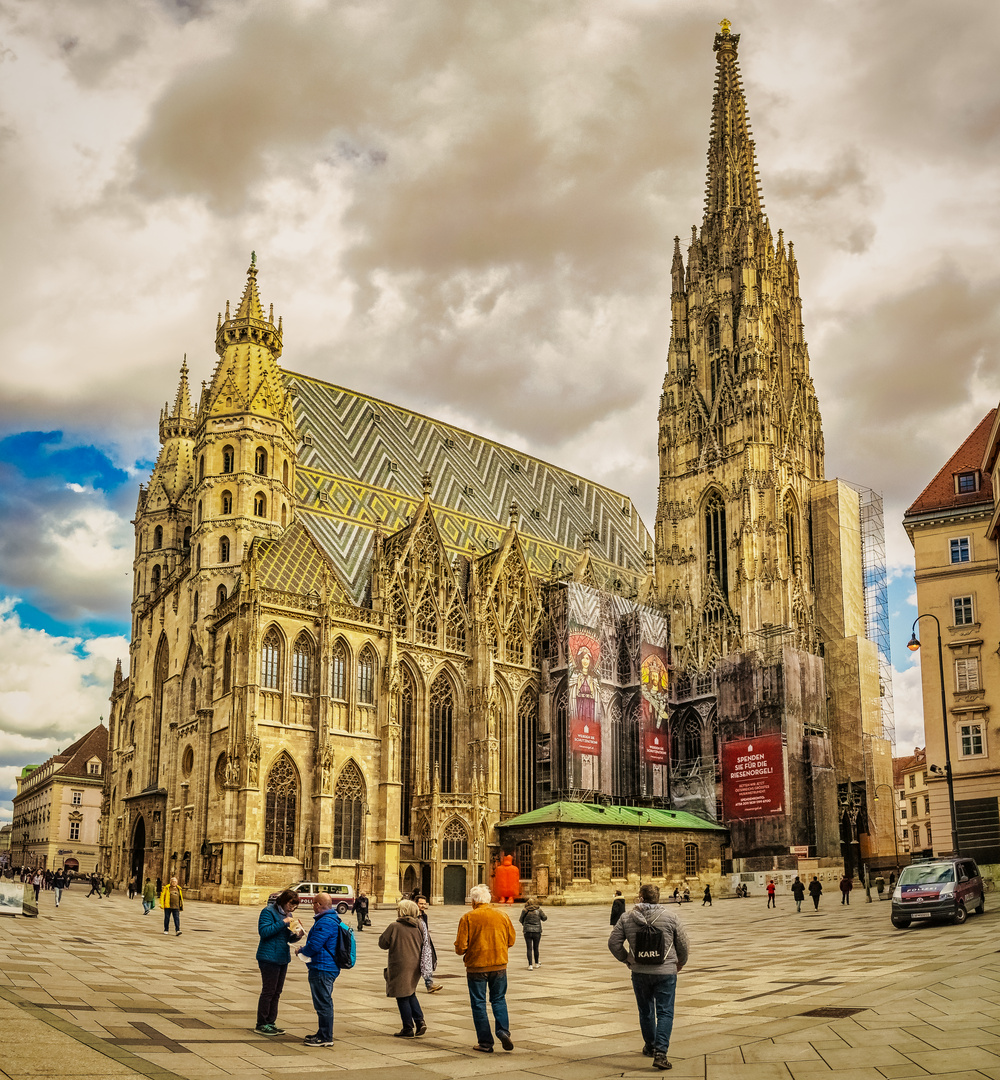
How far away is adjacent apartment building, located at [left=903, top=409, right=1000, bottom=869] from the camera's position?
1598 inches

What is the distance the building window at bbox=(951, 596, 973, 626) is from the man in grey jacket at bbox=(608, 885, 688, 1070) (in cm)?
3551

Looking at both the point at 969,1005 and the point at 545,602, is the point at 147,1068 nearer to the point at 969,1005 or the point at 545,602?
the point at 969,1005

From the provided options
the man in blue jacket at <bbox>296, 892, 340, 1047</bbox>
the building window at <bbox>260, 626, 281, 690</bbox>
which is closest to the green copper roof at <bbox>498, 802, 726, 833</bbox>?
the building window at <bbox>260, 626, 281, 690</bbox>

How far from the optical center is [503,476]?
7444 centimetres

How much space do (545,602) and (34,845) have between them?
58713 mm

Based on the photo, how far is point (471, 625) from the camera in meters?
58.4

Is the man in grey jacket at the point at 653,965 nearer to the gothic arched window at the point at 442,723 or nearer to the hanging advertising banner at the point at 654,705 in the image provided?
the gothic arched window at the point at 442,723

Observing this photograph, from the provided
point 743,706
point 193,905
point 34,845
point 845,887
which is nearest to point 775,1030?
point 845,887

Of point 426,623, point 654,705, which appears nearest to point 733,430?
point 654,705

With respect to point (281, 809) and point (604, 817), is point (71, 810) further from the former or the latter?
point (604, 817)

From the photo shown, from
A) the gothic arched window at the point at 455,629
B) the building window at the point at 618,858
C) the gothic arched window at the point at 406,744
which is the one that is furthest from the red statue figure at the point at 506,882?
the gothic arched window at the point at 455,629

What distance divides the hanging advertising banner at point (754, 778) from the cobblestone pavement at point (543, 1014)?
115 ft

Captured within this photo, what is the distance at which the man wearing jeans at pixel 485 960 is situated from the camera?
423 inches

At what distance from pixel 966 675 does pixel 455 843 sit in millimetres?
24617
